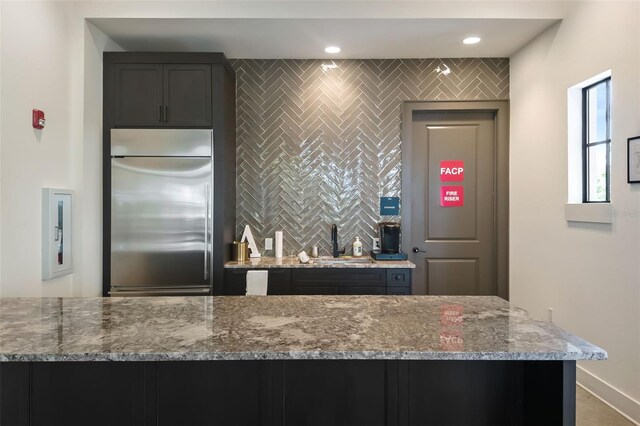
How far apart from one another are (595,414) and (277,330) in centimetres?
241

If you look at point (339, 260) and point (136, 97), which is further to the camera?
point (339, 260)

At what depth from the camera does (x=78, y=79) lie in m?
3.11

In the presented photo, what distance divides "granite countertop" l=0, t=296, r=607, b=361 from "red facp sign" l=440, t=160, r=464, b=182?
2268 millimetres

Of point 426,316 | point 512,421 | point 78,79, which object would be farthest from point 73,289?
point 512,421

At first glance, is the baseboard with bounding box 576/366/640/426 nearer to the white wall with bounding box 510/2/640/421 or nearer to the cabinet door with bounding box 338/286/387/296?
the white wall with bounding box 510/2/640/421

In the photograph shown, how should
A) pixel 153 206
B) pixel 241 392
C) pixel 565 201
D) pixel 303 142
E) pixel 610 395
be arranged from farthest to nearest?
pixel 303 142 → pixel 153 206 → pixel 565 201 → pixel 610 395 → pixel 241 392

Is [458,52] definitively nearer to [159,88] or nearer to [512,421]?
[159,88]

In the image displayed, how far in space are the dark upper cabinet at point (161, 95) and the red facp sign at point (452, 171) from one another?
2.31m

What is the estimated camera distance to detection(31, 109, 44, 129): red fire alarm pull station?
2.60 meters

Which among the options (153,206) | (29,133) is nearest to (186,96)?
(153,206)

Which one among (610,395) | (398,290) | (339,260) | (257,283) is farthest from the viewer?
(339,260)

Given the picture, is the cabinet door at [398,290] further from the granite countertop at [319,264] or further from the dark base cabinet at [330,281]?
the granite countertop at [319,264]

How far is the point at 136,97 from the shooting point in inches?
135

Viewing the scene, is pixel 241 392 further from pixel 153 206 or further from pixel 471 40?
pixel 471 40
